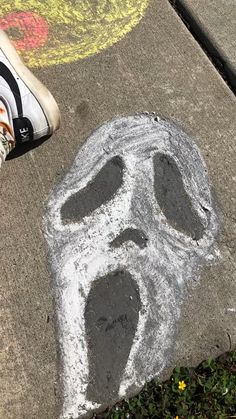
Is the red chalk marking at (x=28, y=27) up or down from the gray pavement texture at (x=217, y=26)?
up

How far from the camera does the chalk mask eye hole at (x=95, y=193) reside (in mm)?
2357

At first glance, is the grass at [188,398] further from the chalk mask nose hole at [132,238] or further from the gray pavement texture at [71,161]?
the chalk mask nose hole at [132,238]

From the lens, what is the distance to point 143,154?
253 centimetres

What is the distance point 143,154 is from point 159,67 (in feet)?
1.63

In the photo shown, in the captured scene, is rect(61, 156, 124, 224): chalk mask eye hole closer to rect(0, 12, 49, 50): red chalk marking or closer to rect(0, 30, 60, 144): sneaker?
rect(0, 30, 60, 144): sneaker

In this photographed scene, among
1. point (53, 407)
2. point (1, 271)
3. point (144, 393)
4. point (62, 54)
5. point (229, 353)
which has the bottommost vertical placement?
point (229, 353)

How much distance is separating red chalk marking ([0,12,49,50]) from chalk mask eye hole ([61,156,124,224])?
73 centimetres

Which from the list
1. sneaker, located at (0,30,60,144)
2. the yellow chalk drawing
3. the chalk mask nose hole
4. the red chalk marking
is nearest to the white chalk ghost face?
the chalk mask nose hole

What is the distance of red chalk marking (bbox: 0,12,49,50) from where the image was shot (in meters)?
2.79

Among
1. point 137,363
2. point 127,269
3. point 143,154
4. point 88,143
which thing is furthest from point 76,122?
point 137,363

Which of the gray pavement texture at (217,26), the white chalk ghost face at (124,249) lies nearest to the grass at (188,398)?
the white chalk ghost face at (124,249)

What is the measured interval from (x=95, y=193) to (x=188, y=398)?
2.78 ft

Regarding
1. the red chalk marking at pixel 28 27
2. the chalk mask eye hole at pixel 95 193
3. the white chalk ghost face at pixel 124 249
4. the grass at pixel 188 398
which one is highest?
the red chalk marking at pixel 28 27

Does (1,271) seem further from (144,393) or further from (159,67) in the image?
(159,67)
